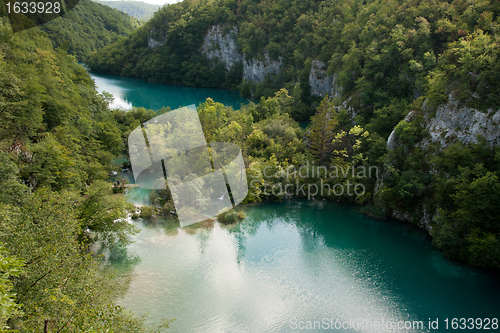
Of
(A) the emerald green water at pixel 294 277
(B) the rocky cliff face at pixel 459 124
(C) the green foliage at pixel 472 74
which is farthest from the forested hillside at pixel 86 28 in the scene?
(B) the rocky cliff face at pixel 459 124

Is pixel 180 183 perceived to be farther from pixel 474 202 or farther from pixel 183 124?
pixel 474 202

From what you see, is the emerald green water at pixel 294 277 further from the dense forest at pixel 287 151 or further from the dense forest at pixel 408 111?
the dense forest at pixel 408 111

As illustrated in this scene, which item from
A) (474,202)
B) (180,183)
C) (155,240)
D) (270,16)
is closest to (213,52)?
(270,16)

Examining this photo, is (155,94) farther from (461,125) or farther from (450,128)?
(461,125)

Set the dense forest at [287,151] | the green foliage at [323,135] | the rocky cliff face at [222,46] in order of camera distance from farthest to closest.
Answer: the rocky cliff face at [222,46] < the green foliage at [323,135] < the dense forest at [287,151]

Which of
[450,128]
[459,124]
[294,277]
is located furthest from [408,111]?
[294,277]

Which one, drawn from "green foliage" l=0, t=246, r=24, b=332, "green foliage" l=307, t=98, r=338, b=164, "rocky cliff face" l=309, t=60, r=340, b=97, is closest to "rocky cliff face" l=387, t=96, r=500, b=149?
"green foliage" l=307, t=98, r=338, b=164
